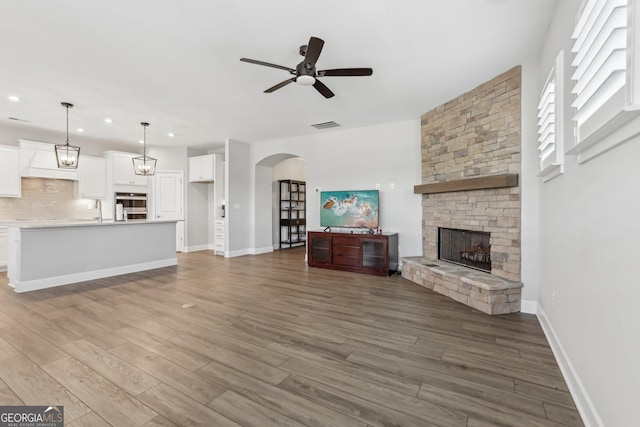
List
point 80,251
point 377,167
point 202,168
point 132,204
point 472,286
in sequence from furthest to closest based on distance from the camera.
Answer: point 202,168 → point 132,204 → point 377,167 → point 80,251 → point 472,286

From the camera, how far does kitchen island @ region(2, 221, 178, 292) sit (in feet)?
13.6

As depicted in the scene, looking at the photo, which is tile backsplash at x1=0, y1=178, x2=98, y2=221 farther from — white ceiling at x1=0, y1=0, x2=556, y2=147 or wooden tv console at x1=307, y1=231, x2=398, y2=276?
wooden tv console at x1=307, y1=231, x2=398, y2=276

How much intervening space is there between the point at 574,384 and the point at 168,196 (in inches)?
326

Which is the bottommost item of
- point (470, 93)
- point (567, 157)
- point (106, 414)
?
point (106, 414)

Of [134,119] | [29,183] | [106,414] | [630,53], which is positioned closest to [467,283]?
[630,53]

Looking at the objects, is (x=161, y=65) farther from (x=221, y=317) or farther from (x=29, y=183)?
(x=29, y=183)

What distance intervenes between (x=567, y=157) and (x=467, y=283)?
1.81 metres

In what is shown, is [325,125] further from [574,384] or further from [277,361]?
[574,384]

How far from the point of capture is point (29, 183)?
6.11 metres

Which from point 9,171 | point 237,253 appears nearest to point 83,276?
point 9,171

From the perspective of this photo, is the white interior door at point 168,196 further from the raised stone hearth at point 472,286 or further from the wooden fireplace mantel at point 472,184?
the raised stone hearth at point 472,286

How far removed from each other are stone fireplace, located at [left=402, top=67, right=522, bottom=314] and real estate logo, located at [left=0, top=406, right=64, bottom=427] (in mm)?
3641

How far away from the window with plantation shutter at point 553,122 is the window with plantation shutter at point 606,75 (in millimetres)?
540

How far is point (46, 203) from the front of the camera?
636 centimetres
